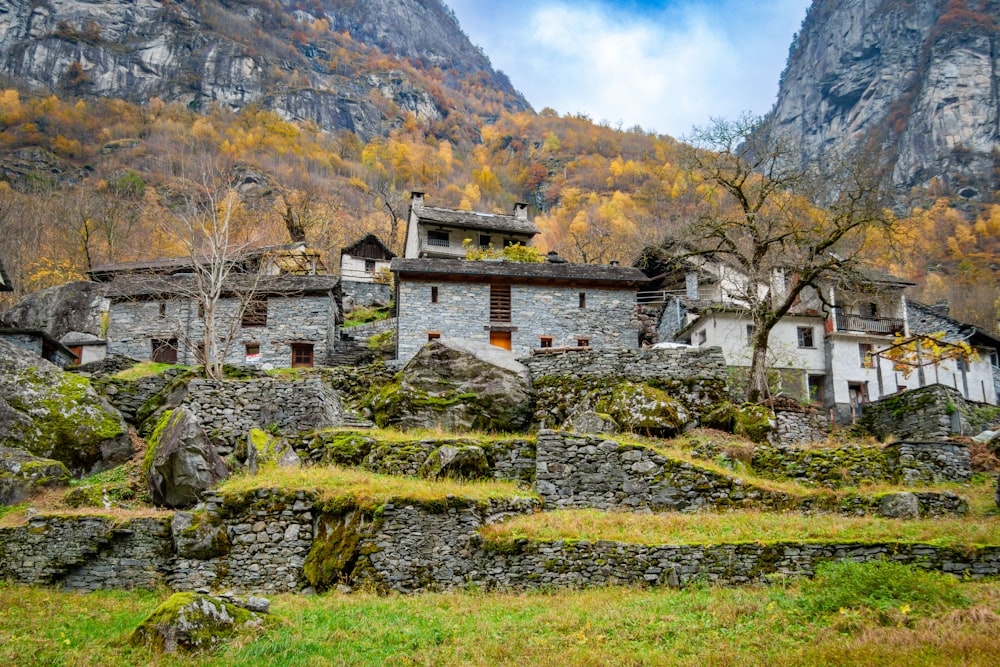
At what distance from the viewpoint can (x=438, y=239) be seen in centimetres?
4694

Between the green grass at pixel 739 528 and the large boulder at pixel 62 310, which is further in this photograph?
the large boulder at pixel 62 310

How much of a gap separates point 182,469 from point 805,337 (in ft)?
107

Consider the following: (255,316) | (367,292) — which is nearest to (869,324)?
(367,292)

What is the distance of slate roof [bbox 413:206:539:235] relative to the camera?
→ 152 feet

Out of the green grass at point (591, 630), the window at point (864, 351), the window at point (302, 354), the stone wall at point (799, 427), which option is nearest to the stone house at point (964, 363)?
the window at point (864, 351)

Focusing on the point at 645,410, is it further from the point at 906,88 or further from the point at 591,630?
the point at 906,88

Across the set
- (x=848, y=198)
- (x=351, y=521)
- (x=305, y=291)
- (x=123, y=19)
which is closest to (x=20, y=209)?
(x=305, y=291)

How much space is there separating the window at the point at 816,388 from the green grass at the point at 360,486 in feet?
81.3

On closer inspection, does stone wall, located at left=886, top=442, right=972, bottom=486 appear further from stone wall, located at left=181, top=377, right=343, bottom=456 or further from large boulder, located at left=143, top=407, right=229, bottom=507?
large boulder, located at left=143, top=407, right=229, bottom=507

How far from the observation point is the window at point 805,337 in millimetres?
37094

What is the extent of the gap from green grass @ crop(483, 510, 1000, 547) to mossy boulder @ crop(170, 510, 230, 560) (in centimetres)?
599

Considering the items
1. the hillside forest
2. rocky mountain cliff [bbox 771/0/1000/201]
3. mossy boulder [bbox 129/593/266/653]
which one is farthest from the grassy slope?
rocky mountain cliff [bbox 771/0/1000/201]

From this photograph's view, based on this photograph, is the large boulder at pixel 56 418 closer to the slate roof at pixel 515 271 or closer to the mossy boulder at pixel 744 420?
the slate roof at pixel 515 271

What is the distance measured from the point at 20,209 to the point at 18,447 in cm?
4558
